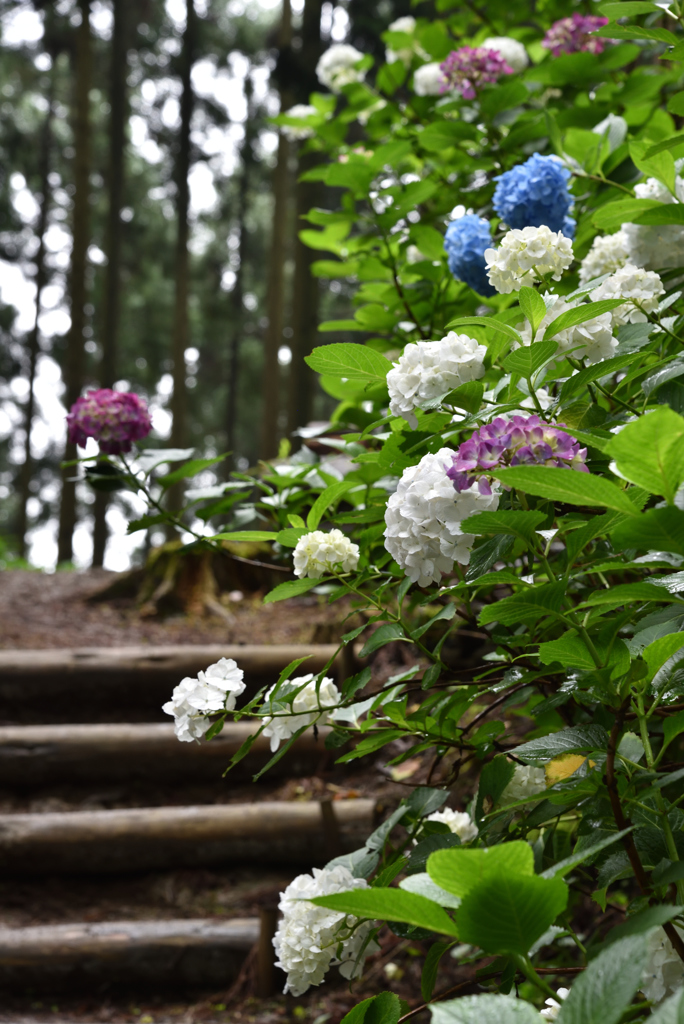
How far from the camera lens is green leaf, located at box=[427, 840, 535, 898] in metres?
0.42

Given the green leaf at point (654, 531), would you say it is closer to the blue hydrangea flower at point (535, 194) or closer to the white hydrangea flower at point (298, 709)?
the white hydrangea flower at point (298, 709)

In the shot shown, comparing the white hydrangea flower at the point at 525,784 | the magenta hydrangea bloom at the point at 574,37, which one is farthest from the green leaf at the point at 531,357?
the magenta hydrangea bloom at the point at 574,37

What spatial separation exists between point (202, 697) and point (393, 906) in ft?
2.04

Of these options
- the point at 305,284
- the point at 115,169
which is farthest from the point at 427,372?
the point at 115,169

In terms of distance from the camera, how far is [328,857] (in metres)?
2.23

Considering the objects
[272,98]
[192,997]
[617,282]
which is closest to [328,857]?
[192,997]

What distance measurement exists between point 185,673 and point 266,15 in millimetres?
13770

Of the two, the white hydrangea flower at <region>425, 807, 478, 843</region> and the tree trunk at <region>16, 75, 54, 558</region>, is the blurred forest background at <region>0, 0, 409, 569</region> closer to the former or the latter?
the tree trunk at <region>16, 75, 54, 558</region>

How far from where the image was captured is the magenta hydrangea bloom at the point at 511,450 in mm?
653

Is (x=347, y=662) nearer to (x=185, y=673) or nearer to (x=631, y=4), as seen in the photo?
(x=185, y=673)

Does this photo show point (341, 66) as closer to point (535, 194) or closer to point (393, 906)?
point (535, 194)

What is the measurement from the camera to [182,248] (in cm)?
927

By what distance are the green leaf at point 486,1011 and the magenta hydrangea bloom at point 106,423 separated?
122 centimetres

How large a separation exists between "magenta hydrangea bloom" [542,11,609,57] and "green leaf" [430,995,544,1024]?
207 centimetres
